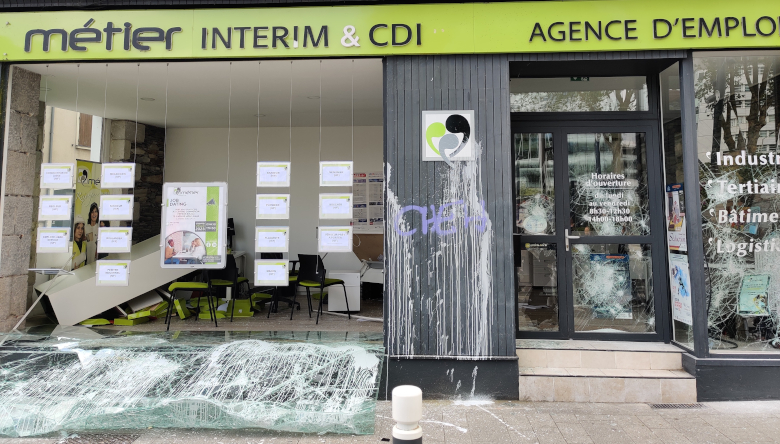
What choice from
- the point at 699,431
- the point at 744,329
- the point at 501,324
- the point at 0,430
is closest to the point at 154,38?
the point at 0,430

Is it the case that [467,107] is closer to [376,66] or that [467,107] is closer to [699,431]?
[376,66]

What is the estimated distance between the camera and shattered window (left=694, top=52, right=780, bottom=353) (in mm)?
4137

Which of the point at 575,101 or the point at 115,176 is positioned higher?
the point at 575,101

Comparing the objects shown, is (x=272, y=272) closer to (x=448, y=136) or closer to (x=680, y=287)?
(x=448, y=136)

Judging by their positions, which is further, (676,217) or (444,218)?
(676,217)

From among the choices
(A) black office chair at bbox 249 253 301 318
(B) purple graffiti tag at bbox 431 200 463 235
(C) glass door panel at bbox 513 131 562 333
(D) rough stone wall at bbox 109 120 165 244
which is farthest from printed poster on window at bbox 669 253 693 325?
(D) rough stone wall at bbox 109 120 165 244

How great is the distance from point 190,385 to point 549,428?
267cm

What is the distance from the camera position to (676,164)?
4285mm

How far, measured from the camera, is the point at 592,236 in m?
4.52

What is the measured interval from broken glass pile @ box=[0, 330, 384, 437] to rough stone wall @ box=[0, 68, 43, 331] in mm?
647

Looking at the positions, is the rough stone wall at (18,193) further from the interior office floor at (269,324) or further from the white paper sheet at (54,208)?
the interior office floor at (269,324)

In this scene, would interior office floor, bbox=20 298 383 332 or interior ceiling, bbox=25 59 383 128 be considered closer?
interior ceiling, bbox=25 59 383 128

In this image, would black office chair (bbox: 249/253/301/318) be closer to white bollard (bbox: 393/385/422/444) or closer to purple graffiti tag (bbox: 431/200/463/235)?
purple graffiti tag (bbox: 431/200/463/235)

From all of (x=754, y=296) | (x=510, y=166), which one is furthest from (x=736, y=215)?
(x=510, y=166)
